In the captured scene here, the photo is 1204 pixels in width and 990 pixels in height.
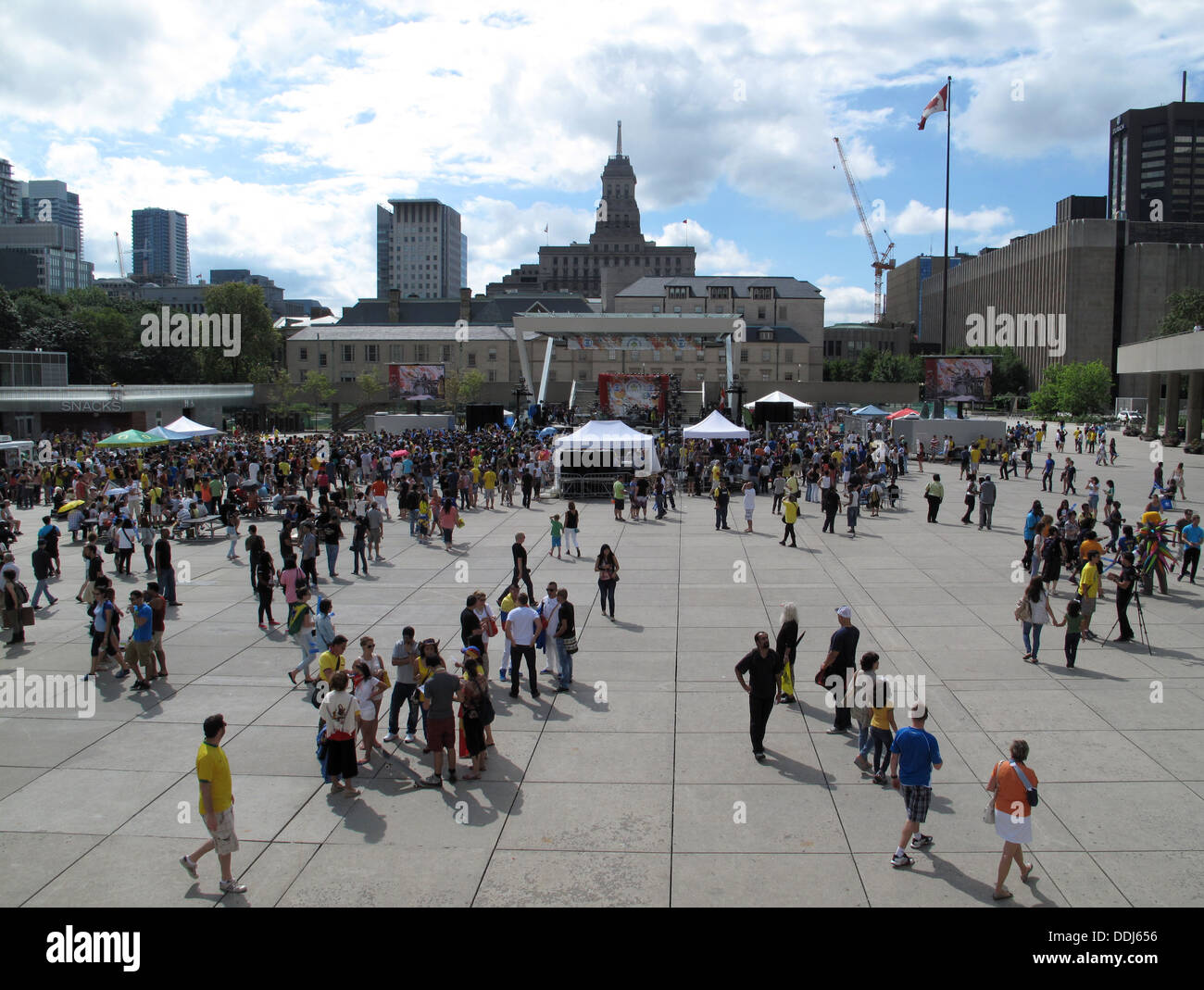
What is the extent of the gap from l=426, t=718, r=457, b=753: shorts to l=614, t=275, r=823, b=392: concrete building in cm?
8205

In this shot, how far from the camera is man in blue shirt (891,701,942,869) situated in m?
6.69

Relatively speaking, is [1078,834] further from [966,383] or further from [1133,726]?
[966,383]

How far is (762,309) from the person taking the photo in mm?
93312

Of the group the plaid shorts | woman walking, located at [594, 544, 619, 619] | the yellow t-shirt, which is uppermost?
woman walking, located at [594, 544, 619, 619]

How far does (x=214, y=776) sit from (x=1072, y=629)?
32.5 ft

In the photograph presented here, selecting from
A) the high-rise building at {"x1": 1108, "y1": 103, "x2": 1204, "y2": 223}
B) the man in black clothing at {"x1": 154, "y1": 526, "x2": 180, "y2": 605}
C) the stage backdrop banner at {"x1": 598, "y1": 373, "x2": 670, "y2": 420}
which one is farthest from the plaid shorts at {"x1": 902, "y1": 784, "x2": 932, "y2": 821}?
the high-rise building at {"x1": 1108, "y1": 103, "x2": 1204, "y2": 223}

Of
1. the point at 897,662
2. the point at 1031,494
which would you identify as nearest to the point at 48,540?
the point at 897,662

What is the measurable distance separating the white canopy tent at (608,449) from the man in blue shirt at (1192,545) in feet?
45.4

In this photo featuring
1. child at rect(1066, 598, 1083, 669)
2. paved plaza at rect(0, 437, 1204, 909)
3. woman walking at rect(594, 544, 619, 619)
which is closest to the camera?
paved plaza at rect(0, 437, 1204, 909)

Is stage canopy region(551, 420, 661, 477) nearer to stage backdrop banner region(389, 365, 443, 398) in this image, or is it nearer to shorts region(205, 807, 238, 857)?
shorts region(205, 807, 238, 857)

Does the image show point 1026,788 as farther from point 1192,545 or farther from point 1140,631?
point 1192,545

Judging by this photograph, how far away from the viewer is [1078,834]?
280 inches
